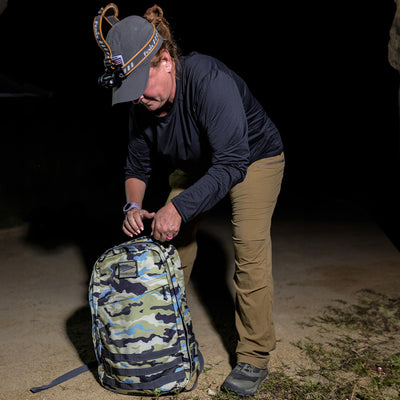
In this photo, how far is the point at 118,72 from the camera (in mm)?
2287

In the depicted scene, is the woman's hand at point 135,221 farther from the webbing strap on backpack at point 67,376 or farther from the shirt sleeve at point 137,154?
the webbing strap on backpack at point 67,376

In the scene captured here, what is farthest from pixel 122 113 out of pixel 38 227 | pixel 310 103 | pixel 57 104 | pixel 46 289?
pixel 46 289

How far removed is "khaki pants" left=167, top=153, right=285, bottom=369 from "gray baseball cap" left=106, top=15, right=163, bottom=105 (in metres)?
0.78

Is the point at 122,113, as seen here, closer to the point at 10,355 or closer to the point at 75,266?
the point at 75,266

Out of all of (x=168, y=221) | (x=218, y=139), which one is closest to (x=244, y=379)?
(x=168, y=221)

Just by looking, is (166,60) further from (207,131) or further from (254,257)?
(254,257)

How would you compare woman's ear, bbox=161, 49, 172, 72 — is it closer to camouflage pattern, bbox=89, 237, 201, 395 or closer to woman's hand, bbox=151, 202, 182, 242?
woman's hand, bbox=151, 202, 182, 242

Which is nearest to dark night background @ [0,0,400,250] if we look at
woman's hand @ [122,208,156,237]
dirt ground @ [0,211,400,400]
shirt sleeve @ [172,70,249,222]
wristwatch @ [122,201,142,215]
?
dirt ground @ [0,211,400,400]

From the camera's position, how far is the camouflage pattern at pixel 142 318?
2.43 m

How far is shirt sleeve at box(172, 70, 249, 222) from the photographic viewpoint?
7.50 ft

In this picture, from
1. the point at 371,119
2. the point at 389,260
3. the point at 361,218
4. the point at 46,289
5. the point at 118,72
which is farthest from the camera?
the point at 371,119

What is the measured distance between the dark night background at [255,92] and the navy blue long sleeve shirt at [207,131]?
3.69 meters

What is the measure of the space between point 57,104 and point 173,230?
6.07 metres

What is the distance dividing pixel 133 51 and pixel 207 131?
50 cm
